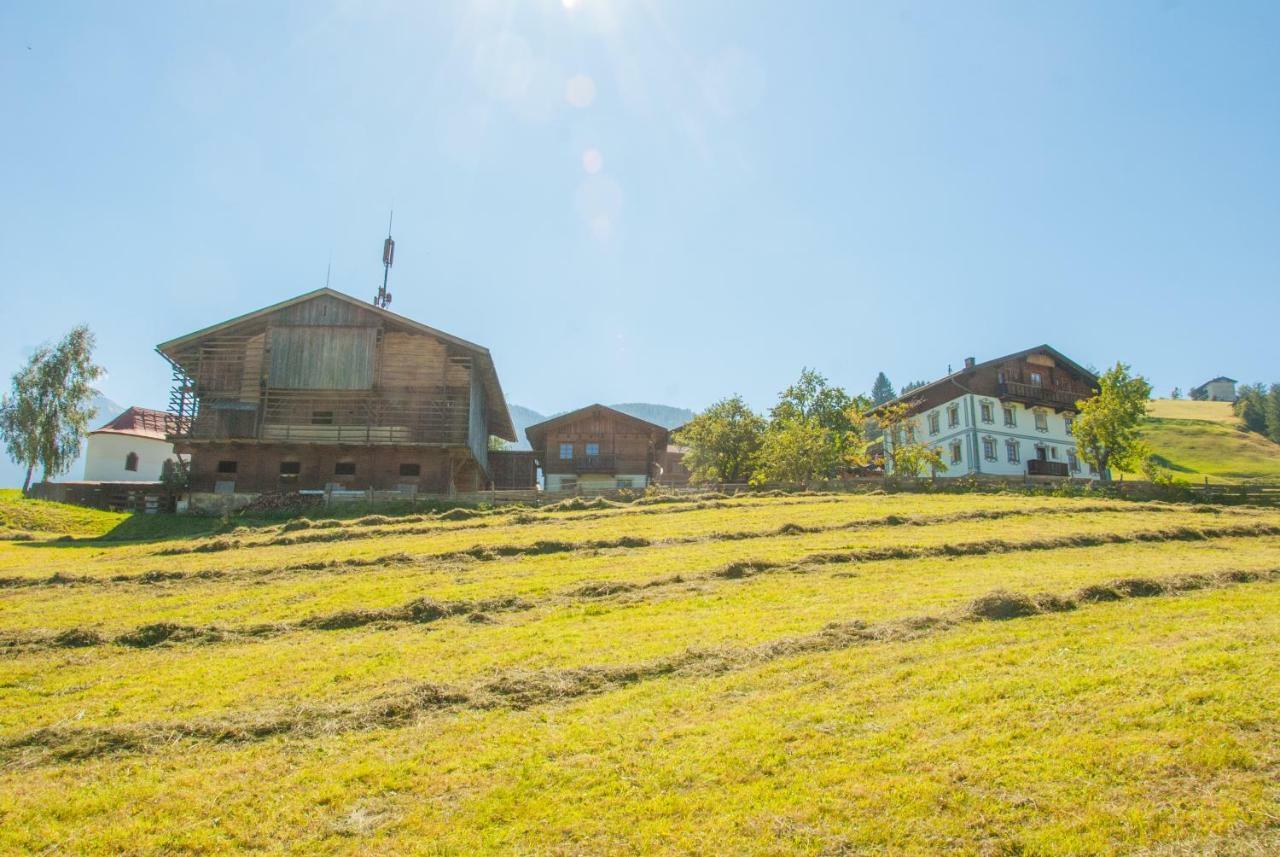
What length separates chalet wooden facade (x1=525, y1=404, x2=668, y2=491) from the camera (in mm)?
58469

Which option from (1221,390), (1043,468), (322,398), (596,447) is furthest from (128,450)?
(1221,390)

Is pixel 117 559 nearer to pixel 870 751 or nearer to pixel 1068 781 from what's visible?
pixel 870 751

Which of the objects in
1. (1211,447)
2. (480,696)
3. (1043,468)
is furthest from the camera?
(1211,447)

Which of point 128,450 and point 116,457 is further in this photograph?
point 128,450

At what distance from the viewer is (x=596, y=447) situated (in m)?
59.0

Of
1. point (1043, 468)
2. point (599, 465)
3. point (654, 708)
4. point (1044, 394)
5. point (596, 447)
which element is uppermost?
point (1044, 394)

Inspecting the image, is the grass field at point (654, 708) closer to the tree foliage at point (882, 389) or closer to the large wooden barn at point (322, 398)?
the large wooden barn at point (322, 398)

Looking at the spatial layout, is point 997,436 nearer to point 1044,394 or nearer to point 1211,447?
point 1044,394

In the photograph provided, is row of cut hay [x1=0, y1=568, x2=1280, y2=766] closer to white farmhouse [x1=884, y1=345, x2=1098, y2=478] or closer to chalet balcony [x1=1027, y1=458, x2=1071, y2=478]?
white farmhouse [x1=884, y1=345, x2=1098, y2=478]

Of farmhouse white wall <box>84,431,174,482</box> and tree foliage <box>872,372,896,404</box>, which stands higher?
tree foliage <box>872,372,896,404</box>

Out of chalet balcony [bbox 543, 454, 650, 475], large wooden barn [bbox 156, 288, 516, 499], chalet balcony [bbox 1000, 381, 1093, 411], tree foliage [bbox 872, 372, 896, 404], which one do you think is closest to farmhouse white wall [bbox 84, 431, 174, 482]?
large wooden barn [bbox 156, 288, 516, 499]

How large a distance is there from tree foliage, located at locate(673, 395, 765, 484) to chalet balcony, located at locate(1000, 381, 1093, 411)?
65.1ft

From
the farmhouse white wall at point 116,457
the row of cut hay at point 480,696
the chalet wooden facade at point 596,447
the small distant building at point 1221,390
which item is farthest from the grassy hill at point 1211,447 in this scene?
the farmhouse white wall at point 116,457

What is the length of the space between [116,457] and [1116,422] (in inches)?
2662
